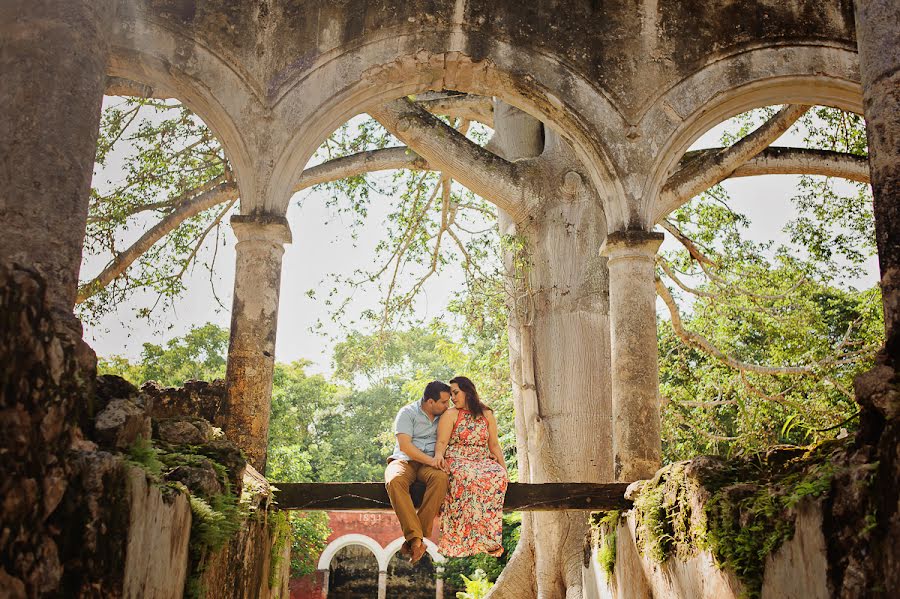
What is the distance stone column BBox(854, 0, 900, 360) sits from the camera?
11.2ft

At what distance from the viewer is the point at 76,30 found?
4.14 metres

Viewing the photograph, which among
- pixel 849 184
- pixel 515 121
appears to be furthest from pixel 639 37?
pixel 849 184

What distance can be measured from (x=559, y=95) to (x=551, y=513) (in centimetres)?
394

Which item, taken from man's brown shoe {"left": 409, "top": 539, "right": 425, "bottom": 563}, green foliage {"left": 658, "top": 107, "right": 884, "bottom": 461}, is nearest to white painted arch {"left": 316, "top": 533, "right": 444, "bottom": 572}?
green foliage {"left": 658, "top": 107, "right": 884, "bottom": 461}

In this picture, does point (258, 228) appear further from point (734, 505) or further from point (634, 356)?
point (734, 505)

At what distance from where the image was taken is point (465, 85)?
7766mm

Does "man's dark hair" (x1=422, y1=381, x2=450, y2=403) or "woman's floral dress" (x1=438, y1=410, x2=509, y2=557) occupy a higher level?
"man's dark hair" (x1=422, y1=381, x2=450, y2=403)

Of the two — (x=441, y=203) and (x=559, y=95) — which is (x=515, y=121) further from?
(x=559, y=95)

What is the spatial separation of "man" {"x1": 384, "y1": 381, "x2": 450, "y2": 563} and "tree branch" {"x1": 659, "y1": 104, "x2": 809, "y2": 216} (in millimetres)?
4061

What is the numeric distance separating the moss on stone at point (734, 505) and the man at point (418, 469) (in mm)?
1316

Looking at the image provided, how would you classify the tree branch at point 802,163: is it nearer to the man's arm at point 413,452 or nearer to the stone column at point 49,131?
the man's arm at point 413,452

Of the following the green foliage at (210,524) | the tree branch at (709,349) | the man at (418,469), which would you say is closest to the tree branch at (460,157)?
the tree branch at (709,349)

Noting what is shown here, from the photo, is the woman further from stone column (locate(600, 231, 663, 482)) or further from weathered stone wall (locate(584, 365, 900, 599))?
stone column (locate(600, 231, 663, 482))

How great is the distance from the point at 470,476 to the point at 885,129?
3367 mm
